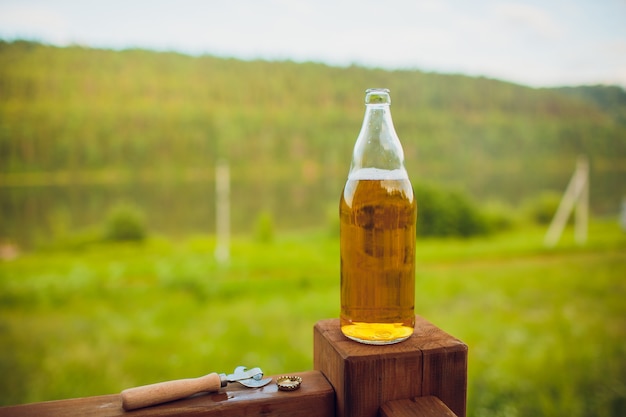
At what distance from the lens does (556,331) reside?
4672mm

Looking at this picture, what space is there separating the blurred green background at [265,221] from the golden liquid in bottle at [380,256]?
3087 millimetres

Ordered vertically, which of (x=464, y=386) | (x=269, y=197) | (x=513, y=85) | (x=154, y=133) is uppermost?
(x=513, y=85)

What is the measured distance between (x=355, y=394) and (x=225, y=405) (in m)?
0.14

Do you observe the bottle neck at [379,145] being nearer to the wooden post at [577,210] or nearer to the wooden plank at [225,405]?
the wooden plank at [225,405]

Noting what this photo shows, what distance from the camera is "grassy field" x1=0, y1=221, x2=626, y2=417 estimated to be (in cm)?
372

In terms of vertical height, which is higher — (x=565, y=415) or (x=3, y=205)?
(x=3, y=205)

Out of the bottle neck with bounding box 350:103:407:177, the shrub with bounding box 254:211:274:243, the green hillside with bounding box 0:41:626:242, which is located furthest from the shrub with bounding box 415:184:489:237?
the bottle neck with bounding box 350:103:407:177

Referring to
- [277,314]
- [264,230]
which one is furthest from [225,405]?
[264,230]

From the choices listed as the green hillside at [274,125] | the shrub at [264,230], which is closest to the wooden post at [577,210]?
the green hillside at [274,125]

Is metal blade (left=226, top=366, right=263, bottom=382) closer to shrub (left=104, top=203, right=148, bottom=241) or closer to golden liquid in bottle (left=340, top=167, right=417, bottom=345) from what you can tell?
golden liquid in bottle (left=340, top=167, right=417, bottom=345)

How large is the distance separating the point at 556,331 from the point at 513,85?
29.6 feet

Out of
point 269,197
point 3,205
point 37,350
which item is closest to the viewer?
point 37,350

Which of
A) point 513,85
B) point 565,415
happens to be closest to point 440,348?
point 565,415

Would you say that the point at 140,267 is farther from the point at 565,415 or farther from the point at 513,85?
the point at 513,85
